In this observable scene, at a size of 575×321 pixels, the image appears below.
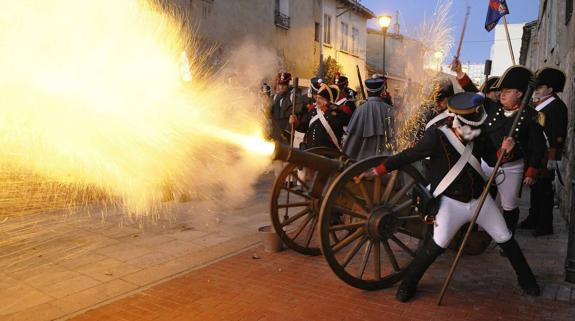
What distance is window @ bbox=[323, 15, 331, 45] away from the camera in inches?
928

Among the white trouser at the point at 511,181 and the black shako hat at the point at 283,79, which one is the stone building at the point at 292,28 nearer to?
the black shako hat at the point at 283,79

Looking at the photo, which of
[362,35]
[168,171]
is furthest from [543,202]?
[362,35]

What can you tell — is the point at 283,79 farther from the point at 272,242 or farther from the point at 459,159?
the point at 459,159

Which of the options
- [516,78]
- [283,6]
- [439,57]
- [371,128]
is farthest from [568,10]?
[283,6]

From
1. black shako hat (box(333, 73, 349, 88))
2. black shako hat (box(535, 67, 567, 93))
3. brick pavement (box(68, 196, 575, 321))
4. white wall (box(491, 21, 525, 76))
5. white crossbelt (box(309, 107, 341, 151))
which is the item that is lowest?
brick pavement (box(68, 196, 575, 321))

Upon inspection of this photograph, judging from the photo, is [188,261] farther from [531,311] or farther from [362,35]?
[362,35]

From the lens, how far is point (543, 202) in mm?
5961

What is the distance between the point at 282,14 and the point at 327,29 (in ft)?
18.1

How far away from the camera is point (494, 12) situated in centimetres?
793

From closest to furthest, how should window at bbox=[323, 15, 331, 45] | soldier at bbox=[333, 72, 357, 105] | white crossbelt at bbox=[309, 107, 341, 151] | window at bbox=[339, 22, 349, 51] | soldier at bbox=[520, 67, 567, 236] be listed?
1. soldier at bbox=[520, 67, 567, 236]
2. white crossbelt at bbox=[309, 107, 341, 151]
3. soldier at bbox=[333, 72, 357, 105]
4. window at bbox=[323, 15, 331, 45]
5. window at bbox=[339, 22, 349, 51]

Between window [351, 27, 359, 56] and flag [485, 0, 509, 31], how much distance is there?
750 inches

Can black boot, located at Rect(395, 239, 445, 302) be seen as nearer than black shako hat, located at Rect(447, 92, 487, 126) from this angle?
No

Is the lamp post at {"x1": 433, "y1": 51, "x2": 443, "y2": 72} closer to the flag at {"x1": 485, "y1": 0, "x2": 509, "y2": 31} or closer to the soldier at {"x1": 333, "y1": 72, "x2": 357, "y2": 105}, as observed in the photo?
the flag at {"x1": 485, "y1": 0, "x2": 509, "y2": 31}

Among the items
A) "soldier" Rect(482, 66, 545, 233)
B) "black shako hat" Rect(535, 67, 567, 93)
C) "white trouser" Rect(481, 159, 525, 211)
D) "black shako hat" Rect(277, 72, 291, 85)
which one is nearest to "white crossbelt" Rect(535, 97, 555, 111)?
"black shako hat" Rect(535, 67, 567, 93)
